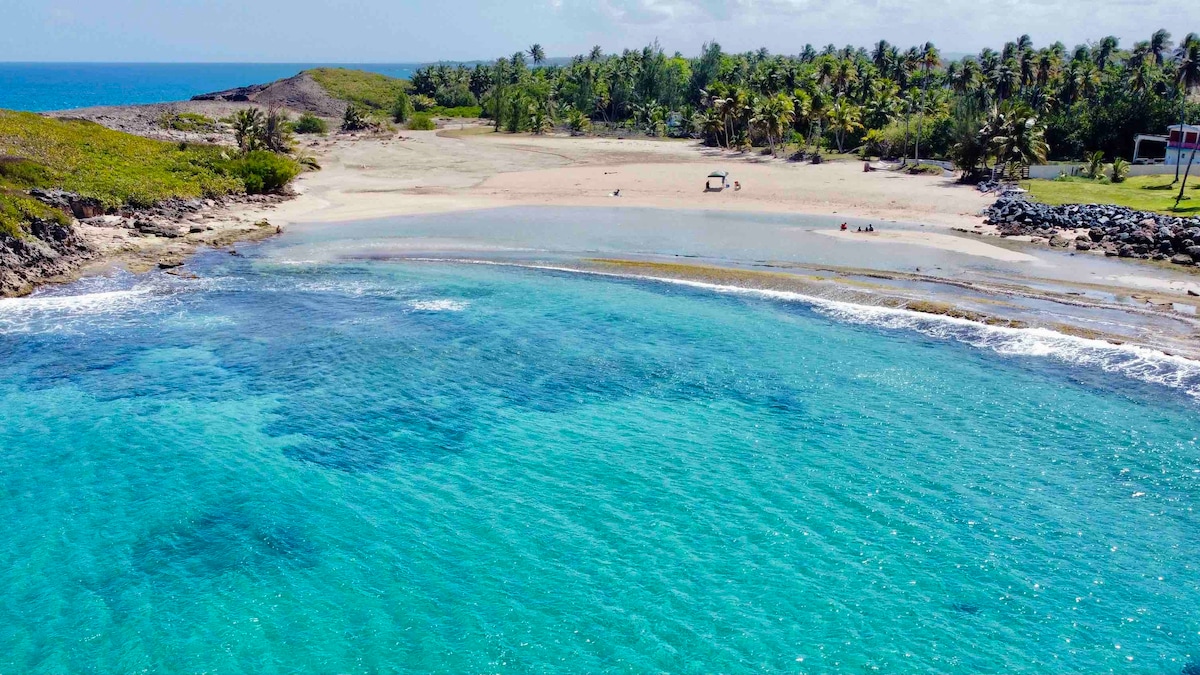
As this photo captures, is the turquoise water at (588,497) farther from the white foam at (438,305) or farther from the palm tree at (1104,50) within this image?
the palm tree at (1104,50)

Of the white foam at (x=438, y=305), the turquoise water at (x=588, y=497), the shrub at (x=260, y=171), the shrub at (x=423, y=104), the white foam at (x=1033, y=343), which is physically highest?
the shrub at (x=423, y=104)

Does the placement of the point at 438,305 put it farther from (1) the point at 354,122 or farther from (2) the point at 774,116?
(1) the point at 354,122

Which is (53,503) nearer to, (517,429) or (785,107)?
(517,429)

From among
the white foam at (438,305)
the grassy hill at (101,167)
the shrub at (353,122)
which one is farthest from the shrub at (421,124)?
the white foam at (438,305)

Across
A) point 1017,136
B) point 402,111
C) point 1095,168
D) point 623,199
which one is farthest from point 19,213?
point 402,111

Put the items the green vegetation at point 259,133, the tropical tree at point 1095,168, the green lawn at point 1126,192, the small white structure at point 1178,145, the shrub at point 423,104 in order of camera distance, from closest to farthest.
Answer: the green lawn at point 1126,192 → the tropical tree at point 1095,168 → the small white structure at point 1178,145 → the green vegetation at point 259,133 → the shrub at point 423,104

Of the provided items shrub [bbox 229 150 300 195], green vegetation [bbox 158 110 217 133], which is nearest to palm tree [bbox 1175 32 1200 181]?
shrub [bbox 229 150 300 195]

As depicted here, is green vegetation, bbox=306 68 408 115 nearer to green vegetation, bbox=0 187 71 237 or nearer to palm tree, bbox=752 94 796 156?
palm tree, bbox=752 94 796 156
